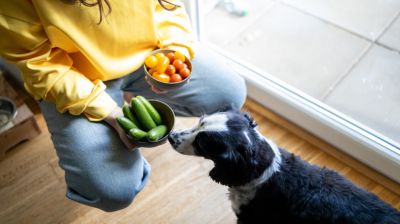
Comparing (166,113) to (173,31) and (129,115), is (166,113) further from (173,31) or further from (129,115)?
(173,31)

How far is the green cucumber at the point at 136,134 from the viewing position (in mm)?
1040

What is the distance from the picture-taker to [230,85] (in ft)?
4.17

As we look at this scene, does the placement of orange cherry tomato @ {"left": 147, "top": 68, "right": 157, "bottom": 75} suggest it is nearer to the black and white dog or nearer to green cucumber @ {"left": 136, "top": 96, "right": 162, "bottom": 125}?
green cucumber @ {"left": 136, "top": 96, "right": 162, "bottom": 125}

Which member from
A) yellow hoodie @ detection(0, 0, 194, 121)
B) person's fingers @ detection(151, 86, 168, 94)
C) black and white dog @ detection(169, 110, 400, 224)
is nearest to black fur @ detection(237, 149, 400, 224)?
black and white dog @ detection(169, 110, 400, 224)

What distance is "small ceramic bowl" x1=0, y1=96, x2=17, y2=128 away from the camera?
1.61 meters

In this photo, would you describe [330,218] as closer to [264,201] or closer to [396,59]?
[264,201]

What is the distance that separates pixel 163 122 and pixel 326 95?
3.05ft

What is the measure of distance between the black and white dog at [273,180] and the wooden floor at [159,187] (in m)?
0.37

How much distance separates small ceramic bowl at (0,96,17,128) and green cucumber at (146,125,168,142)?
880mm

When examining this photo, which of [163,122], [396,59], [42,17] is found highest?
[42,17]

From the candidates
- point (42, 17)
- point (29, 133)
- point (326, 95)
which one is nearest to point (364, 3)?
point (326, 95)

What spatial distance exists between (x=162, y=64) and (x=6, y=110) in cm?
96

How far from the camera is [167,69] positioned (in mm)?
1132

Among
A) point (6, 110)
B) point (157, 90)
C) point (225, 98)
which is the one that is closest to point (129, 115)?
point (157, 90)
